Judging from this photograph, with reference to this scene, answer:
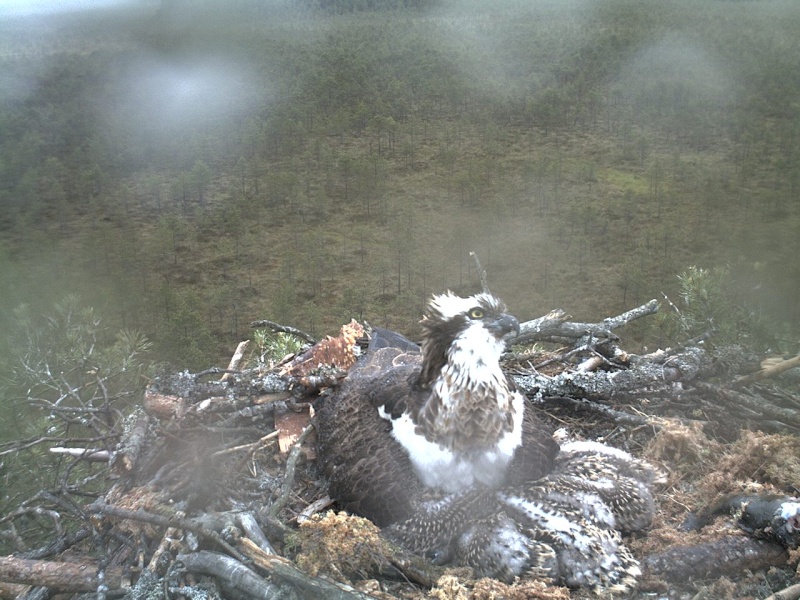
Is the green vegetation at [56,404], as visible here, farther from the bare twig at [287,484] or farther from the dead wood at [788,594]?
the dead wood at [788,594]

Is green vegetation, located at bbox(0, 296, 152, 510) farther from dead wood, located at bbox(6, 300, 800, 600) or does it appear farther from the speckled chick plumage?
the speckled chick plumage

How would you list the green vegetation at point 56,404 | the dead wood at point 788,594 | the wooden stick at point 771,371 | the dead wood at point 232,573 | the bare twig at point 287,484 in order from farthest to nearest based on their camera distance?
the green vegetation at point 56,404 < the wooden stick at point 771,371 < the bare twig at point 287,484 < the dead wood at point 232,573 < the dead wood at point 788,594

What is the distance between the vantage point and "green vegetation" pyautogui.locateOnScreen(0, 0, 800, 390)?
55.2ft

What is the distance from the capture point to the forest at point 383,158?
16297 mm

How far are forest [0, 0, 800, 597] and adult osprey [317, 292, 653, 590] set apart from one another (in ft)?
21.0

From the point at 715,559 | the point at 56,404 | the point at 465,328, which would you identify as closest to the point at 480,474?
the point at 465,328

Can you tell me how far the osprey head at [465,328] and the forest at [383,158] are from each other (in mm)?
6530

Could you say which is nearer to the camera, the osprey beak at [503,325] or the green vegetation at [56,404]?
the osprey beak at [503,325]

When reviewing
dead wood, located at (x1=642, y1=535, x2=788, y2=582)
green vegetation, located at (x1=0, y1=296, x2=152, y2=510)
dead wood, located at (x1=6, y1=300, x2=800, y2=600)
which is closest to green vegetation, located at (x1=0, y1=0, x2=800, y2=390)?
green vegetation, located at (x1=0, y1=296, x2=152, y2=510)

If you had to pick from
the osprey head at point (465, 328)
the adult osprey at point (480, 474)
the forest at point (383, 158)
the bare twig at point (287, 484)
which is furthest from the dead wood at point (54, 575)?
the forest at point (383, 158)

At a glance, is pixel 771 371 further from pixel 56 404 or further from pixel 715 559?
pixel 56 404

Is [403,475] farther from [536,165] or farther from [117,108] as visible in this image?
[117,108]

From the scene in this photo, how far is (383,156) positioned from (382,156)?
0.04m

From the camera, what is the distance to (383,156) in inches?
971
